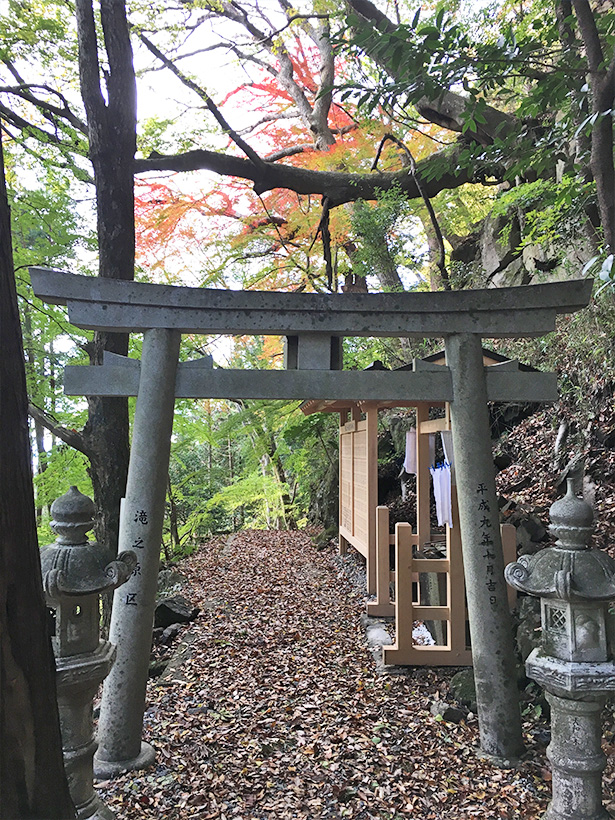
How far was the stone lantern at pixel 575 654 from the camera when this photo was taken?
285 cm

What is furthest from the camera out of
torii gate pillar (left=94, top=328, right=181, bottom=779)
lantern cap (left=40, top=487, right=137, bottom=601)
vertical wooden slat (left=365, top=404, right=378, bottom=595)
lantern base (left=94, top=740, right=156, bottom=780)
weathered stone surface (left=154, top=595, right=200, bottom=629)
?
vertical wooden slat (left=365, top=404, right=378, bottom=595)

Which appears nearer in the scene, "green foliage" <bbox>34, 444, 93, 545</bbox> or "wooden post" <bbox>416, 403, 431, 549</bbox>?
"wooden post" <bbox>416, 403, 431, 549</bbox>

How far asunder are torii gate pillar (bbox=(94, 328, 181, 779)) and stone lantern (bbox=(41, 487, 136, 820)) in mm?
781

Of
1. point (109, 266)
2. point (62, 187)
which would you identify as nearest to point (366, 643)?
point (109, 266)

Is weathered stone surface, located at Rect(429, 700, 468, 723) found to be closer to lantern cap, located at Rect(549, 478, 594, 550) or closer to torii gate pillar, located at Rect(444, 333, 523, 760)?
torii gate pillar, located at Rect(444, 333, 523, 760)

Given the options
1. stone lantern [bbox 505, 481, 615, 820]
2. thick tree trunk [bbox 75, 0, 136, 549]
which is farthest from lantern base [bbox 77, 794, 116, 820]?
thick tree trunk [bbox 75, 0, 136, 549]

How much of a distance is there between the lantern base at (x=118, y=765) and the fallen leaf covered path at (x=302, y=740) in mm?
73

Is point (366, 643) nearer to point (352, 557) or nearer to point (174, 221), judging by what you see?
point (352, 557)

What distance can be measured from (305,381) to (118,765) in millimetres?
3246

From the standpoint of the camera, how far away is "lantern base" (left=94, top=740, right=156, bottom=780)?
3832mm

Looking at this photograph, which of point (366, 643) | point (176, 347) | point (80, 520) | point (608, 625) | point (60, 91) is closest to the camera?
point (608, 625)

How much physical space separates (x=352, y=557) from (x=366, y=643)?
4.02 meters

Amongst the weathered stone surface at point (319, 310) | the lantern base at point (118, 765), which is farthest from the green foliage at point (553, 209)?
the lantern base at point (118, 765)

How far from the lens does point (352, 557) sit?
1053 cm
